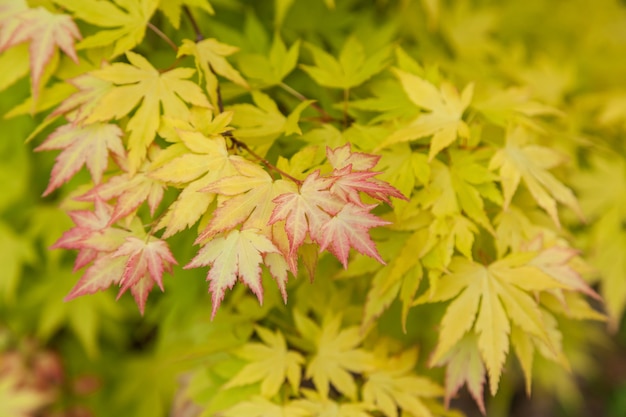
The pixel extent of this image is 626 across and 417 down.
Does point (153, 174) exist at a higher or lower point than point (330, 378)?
higher

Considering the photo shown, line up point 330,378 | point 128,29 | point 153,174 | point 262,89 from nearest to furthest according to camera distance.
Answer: point 153,174 → point 128,29 → point 330,378 → point 262,89

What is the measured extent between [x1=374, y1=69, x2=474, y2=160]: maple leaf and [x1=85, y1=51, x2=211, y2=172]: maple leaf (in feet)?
1.24

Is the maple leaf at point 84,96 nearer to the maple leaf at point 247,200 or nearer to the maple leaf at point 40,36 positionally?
the maple leaf at point 40,36

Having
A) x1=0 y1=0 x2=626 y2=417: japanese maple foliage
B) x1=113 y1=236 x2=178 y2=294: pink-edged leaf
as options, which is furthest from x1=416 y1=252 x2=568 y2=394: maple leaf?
x1=113 y1=236 x2=178 y2=294: pink-edged leaf

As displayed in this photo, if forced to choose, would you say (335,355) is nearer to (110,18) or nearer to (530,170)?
(530,170)

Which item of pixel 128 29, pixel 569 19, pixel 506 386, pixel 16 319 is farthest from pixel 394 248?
pixel 506 386

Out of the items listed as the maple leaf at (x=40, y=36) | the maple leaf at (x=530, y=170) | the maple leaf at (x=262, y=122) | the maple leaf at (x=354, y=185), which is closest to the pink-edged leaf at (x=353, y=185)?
the maple leaf at (x=354, y=185)

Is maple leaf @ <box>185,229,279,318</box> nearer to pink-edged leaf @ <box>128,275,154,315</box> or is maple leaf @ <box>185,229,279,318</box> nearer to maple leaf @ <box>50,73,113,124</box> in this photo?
pink-edged leaf @ <box>128,275,154,315</box>

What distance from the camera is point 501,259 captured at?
3.69ft

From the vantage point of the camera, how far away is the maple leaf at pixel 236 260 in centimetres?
85

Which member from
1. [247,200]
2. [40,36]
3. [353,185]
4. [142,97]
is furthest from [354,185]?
[40,36]

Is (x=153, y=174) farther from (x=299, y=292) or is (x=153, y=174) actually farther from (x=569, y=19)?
(x=569, y=19)

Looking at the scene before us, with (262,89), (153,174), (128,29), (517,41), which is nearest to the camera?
(153,174)

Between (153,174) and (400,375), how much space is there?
68 centimetres
